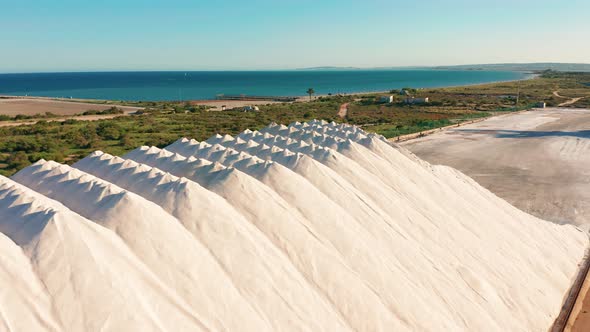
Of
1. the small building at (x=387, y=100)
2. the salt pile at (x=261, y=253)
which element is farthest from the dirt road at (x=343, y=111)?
the salt pile at (x=261, y=253)

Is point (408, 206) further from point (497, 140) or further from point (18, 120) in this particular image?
point (18, 120)

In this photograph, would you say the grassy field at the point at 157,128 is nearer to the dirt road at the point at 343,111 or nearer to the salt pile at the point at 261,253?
the dirt road at the point at 343,111

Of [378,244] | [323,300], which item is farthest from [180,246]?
[378,244]

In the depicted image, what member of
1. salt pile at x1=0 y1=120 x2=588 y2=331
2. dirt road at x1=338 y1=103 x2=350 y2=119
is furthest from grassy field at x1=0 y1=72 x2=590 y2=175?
salt pile at x1=0 y1=120 x2=588 y2=331

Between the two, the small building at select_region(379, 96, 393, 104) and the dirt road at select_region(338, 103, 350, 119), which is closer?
the dirt road at select_region(338, 103, 350, 119)

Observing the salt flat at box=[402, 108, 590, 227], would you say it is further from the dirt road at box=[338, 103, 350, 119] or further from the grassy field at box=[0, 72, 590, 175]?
the dirt road at box=[338, 103, 350, 119]

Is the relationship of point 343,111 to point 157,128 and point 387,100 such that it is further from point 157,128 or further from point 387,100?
point 157,128
